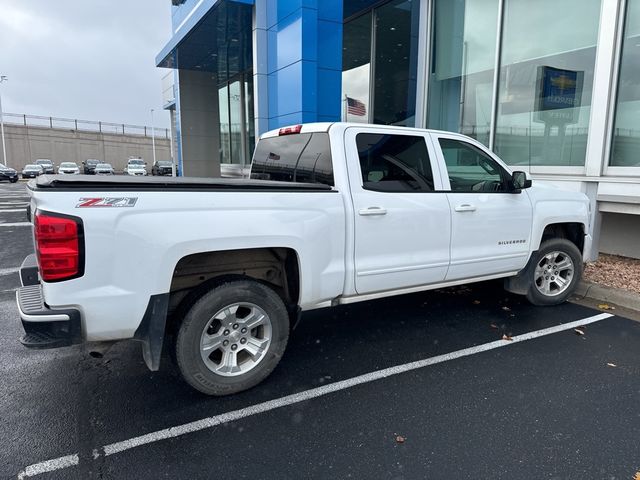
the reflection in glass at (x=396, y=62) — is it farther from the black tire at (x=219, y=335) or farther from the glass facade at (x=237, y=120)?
the black tire at (x=219, y=335)

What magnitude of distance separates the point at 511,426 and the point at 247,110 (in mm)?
16961

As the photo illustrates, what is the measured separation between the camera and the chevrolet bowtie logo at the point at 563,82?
765 cm

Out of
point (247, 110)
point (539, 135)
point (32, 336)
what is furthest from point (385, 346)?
point (247, 110)

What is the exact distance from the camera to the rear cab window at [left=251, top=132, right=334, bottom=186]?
12.7ft

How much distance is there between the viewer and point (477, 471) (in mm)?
2529

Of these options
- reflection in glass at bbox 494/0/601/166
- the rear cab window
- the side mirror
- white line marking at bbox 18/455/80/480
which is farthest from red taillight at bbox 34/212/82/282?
reflection in glass at bbox 494/0/601/166

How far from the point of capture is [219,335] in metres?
3.25

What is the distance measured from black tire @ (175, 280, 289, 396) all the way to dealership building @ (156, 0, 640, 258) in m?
5.85

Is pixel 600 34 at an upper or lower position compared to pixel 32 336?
upper

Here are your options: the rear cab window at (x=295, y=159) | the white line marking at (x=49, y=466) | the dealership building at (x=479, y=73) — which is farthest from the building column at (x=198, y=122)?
the white line marking at (x=49, y=466)

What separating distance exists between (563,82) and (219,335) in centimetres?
753

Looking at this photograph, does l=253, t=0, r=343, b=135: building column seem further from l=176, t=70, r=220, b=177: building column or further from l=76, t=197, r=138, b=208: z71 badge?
l=176, t=70, r=220, b=177: building column

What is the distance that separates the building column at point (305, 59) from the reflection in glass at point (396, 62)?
2.62m

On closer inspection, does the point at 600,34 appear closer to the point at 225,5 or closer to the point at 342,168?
the point at 342,168
